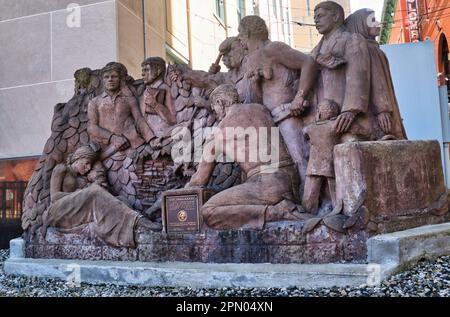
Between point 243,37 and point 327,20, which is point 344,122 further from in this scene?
point 243,37

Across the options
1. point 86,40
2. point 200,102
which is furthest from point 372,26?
point 86,40

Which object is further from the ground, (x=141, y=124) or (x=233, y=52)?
(x=233, y=52)

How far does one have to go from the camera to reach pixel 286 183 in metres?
4.10

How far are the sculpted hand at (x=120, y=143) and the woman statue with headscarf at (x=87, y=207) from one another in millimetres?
232

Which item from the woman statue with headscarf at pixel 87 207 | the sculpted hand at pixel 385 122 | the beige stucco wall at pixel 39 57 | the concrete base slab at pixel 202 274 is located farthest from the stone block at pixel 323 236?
the beige stucco wall at pixel 39 57

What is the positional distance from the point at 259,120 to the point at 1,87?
6.51m

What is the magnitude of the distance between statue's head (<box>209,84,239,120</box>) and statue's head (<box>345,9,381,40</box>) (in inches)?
49.8

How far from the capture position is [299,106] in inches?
171

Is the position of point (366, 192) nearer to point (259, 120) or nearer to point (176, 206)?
point (259, 120)

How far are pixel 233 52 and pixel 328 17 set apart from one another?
110cm

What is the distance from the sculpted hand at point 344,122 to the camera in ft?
13.0

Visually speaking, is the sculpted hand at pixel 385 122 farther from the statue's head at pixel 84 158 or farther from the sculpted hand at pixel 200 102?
the statue's head at pixel 84 158
